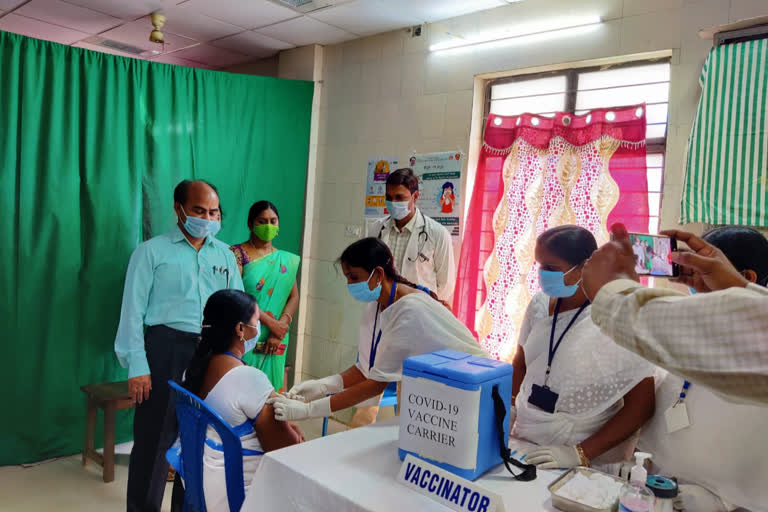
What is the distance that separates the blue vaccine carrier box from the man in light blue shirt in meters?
1.33

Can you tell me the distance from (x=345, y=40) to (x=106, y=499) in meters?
3.23

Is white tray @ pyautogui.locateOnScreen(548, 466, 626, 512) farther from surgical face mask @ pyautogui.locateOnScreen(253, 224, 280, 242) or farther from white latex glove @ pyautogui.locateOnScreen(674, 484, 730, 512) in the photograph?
surgical face mask @ pyautogui.locateOnScreen(253, 224, 280, 242)

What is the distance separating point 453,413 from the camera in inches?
47.9

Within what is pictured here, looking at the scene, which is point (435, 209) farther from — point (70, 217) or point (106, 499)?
point (106, 499)

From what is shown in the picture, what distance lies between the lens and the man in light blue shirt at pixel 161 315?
2367 millimetres

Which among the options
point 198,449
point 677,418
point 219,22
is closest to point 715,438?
point 677,418

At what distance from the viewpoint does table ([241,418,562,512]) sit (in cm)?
116

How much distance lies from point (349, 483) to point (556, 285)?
2.81 ft

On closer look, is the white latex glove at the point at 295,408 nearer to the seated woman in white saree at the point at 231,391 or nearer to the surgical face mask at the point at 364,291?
the seated woman in white saree at the point at 231,391

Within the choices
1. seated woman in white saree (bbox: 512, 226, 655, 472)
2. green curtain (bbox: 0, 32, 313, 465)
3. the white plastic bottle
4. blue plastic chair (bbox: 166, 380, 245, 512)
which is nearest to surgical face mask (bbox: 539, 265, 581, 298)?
seated woman in white saree (bbox: 512, 226, 655, 472)

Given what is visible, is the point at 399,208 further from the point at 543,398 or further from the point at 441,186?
the point at 543,398

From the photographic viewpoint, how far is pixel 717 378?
2.41 ft

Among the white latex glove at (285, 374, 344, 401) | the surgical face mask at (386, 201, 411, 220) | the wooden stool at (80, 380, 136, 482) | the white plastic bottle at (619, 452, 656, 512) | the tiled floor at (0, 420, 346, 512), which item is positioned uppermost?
the surgical face mask at (386, 201, 411, 220)

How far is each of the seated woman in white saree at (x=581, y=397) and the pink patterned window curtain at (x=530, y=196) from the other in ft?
4.34
